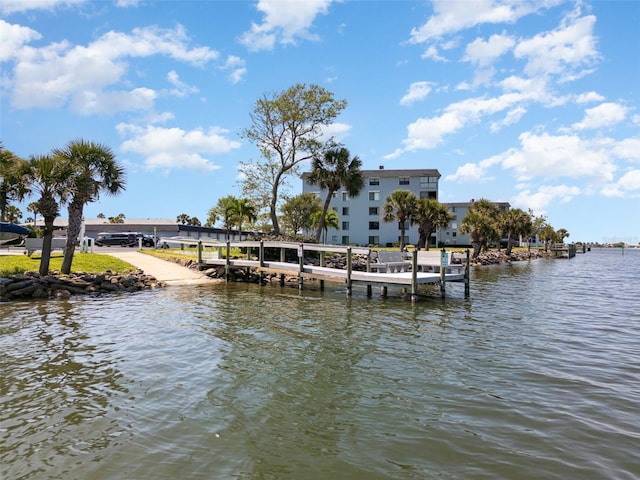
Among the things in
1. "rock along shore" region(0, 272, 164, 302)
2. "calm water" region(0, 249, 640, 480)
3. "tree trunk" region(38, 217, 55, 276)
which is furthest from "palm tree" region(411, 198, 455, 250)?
"tree trunk" region(38, 217, 55, 276)

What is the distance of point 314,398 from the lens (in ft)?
24.3

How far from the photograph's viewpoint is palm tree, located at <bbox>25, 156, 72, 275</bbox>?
64.2 ft

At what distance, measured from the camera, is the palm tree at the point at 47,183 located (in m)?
19.6

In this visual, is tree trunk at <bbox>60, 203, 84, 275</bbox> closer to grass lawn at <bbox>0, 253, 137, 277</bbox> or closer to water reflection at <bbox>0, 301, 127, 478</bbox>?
grass lawn at <bbox>0, 253, 137, 277</bbox>

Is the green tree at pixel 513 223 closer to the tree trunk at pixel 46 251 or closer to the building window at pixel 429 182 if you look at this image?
the building window at pixel 429 182

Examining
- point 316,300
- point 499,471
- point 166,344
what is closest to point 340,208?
point 316,300

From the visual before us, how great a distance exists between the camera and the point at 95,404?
6980 mm

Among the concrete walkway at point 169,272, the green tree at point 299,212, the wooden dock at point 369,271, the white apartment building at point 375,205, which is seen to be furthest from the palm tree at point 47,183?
the white apartment building at point 375,205

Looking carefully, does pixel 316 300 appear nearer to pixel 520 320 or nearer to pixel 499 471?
pixel 520 320

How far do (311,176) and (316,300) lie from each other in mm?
23887

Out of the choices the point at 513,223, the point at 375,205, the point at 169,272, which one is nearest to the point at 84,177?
the point at 169,272

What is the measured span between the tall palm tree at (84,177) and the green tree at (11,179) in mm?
1651

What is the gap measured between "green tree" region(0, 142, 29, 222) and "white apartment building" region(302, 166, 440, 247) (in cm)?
5503

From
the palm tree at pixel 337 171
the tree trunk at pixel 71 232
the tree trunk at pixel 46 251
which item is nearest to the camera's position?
the tree trunk at pixel 46 251
